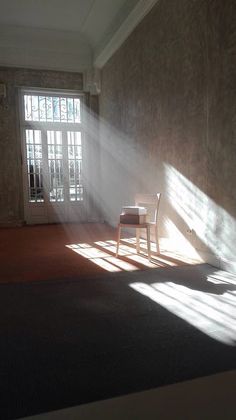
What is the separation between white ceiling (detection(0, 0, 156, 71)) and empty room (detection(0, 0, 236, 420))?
0.03m

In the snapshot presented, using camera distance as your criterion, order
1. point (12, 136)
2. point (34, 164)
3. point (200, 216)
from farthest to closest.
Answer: point (34, 164) → point (12, 136) → point (200, 216)

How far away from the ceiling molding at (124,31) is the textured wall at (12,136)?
3.56 ft

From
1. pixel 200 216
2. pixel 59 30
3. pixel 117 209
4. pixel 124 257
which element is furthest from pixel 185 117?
pixel 59 30

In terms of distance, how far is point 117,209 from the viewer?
7.28 m

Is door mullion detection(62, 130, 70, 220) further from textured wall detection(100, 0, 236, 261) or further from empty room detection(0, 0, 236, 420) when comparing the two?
textured wall detection(100, 0, 236, 261)

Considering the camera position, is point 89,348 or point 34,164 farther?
point 34,164

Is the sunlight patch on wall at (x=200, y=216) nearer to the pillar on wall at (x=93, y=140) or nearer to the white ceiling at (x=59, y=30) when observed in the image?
the white ceiling at (x=59, y=30)

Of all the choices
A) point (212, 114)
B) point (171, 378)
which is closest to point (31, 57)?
point (212, 114)

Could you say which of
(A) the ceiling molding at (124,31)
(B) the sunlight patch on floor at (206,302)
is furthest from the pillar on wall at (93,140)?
(B) the sunlight patch on floor at (206,302)

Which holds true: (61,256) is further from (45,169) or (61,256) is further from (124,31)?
(124,31)

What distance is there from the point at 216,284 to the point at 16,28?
704cm

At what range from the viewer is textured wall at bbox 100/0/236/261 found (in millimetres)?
3611

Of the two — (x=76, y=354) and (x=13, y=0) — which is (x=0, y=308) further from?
(x=13, y=0)

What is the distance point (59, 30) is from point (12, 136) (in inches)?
102
